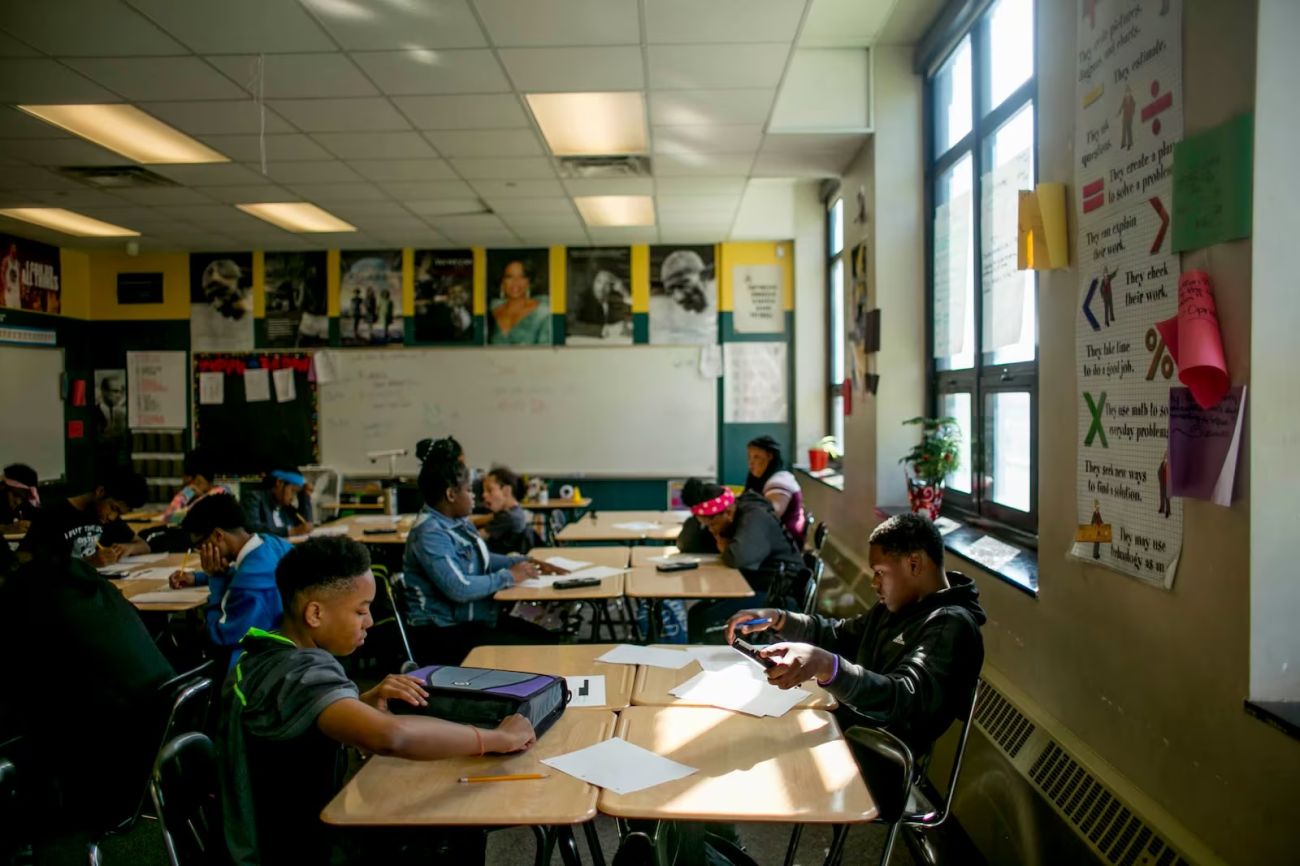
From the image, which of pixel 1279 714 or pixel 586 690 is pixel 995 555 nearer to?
pixel 1279 714

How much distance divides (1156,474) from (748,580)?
2212 millimetres

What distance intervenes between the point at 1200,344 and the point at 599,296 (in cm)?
636

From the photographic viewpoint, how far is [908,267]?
4395 mm

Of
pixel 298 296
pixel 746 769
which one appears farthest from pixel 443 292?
pixel 746 769

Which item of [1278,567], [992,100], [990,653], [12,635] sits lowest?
[990,653]

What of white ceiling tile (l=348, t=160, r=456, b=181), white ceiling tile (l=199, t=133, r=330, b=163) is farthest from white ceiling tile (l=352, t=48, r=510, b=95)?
white ceiling tile (l=348, t=160, r=456, b=181)

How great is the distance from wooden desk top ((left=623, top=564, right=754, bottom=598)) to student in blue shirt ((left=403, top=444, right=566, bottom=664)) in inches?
18.0

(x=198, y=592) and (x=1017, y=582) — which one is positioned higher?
(x=1017, y=582)

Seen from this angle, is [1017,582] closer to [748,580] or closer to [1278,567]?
[1278,567]

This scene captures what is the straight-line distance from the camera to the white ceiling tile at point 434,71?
3.54 m

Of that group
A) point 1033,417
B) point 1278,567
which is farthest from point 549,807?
point 1033,417

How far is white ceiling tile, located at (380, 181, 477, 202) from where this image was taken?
552 cm

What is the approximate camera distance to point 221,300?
787cm

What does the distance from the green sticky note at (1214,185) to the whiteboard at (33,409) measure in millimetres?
8314
